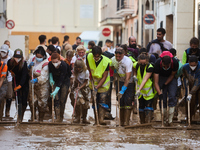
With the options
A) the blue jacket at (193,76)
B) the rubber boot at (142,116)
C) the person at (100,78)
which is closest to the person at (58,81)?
the person at (100,78)

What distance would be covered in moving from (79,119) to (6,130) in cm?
215

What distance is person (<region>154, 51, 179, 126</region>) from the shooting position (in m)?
11.6

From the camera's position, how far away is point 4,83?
12.3 metres

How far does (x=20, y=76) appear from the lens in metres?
12.1

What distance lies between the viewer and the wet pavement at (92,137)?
897cm

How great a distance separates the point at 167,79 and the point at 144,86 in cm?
56

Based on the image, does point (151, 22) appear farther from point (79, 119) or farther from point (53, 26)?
point (53, 26)

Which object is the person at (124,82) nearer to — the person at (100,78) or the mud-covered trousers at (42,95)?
the person at (100,78)

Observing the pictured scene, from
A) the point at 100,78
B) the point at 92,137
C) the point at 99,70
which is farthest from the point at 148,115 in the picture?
the point at 92,137

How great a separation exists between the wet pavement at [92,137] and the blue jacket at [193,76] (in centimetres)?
132

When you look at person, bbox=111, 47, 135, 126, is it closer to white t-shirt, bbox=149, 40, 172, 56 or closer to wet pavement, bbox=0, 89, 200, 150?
wet pavement, bbox=0, 89, 200, 150

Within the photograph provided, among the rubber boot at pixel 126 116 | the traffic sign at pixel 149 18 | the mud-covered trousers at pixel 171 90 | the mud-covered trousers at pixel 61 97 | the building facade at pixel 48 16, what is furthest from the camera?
the building facade at pixel 48 16

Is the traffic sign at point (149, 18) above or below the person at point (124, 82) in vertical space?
above

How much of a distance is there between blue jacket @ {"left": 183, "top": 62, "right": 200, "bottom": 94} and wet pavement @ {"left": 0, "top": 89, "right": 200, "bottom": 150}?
4.34ft
